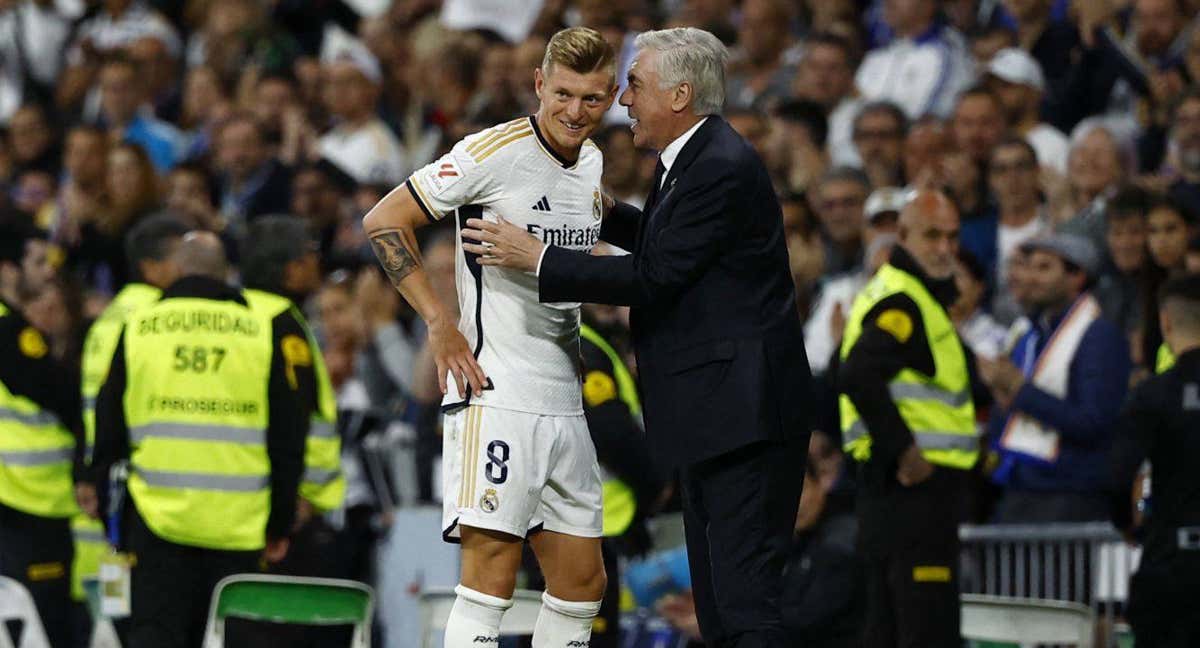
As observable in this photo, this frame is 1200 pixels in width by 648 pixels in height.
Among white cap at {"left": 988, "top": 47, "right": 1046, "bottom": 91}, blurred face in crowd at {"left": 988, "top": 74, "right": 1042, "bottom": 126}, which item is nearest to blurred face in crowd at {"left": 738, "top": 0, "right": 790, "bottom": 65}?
white cap at {"left": 988, "top": 47, "right": 1046, "bottom": 91}

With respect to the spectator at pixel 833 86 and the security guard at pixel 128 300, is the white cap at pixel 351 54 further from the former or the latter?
the security guard at pixel 128 300

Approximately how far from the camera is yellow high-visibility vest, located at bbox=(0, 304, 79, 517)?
10172 mm

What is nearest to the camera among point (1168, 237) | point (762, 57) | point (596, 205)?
point (596, 205)

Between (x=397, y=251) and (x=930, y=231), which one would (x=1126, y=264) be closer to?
(x=930, y=231)

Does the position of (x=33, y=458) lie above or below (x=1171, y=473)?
below

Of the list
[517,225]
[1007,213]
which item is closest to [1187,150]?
[1007,213]

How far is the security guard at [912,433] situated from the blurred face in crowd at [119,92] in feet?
29.8

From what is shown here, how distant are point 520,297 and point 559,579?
0.90 meters

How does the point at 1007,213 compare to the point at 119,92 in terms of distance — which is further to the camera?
the point at 119,92

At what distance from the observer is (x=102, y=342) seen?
34.0ft

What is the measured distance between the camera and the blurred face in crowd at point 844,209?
37.7 feet

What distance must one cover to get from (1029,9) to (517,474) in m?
7.41

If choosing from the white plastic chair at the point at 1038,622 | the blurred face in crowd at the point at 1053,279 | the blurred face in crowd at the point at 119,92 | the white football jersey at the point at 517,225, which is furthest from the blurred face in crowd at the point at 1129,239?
the blurred face in crowd at the point at 119,92

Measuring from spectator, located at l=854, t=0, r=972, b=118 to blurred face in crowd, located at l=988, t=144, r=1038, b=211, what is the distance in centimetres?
161
